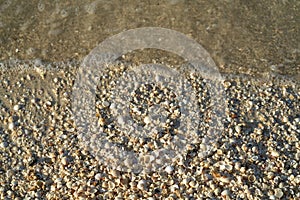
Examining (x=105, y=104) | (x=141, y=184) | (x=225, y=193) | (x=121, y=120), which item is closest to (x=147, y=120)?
(x=121, y=120)

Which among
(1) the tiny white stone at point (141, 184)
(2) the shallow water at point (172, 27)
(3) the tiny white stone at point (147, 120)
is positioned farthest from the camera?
(2) the shallow water at point (172, 27)

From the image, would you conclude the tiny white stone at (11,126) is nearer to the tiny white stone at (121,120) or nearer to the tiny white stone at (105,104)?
the tiny white stone at (105,104)

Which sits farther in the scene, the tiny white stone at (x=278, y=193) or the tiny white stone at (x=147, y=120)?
the tiny white stone at (x=147, y=120)

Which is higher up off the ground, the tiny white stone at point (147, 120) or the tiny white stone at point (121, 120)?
the tiny white stone at point (121, 120)

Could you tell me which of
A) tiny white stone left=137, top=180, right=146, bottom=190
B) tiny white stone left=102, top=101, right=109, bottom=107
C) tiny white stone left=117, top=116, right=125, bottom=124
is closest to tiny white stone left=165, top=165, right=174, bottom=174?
tiny white stone left=137, top=180, right=146, bottom=190

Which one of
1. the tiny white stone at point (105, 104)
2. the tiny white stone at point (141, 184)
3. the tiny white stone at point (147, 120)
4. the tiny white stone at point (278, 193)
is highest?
the tiny white stone at point (105, 104)

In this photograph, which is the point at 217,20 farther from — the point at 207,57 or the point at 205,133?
the point at 205,133

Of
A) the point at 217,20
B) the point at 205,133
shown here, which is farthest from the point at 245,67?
the point at 205,133

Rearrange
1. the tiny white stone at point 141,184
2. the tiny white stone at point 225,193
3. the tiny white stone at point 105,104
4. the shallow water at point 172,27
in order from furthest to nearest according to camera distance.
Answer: the shallow water at point 172,27 < the tiny white stone at point 105,104 < the tiny white stone at point 141,184 < the tiny white stone at point 225,193

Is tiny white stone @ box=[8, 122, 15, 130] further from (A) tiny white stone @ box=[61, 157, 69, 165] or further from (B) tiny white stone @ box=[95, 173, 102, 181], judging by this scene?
(B) tiny white stone @ box=[95, 173, 102, 181]

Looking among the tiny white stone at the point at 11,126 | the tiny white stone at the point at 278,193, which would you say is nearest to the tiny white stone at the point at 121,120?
the tiny white stone at the point at 11,126
